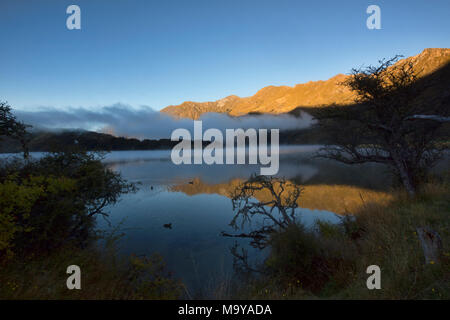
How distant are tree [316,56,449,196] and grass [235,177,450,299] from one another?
14.9 ft

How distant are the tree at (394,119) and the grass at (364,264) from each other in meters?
4.53

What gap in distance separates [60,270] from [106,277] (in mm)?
1395

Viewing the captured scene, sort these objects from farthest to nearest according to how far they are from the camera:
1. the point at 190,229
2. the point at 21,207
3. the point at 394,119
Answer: the point at 190,229 → the point at 394,119 → the point at 21,207

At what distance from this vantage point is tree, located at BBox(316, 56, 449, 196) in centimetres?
1366

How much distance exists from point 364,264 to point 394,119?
1202cm

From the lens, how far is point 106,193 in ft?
36.7

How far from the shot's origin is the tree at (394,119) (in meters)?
13.7

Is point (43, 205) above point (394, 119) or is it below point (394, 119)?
below

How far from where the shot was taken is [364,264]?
6.53 meters

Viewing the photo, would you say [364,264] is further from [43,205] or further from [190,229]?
[190,229]

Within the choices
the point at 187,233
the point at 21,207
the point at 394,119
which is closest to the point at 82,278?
the point at 21,207

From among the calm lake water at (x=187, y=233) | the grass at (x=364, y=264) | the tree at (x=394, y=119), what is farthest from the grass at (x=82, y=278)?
the tree at (x=394, y=119)

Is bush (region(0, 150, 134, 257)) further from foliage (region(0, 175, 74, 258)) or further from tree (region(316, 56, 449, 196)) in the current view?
tree (region(316, 56, 449, 196))

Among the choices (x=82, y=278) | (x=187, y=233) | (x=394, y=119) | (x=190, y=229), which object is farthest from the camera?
(x=190, y=229)
